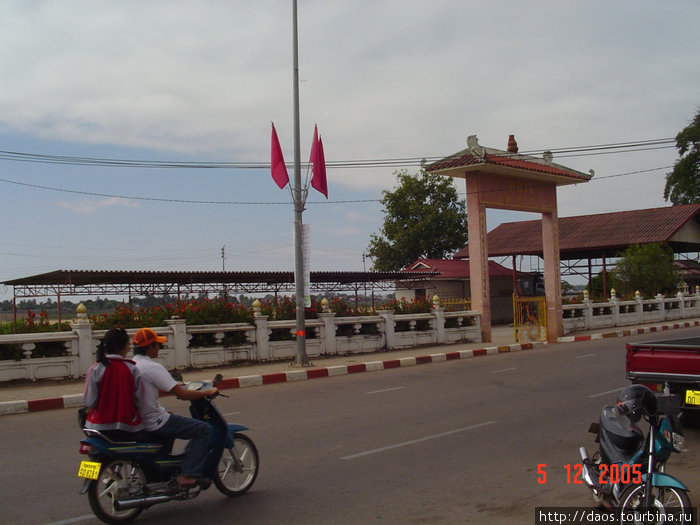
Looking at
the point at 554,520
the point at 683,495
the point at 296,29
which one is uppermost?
the point at 296,29

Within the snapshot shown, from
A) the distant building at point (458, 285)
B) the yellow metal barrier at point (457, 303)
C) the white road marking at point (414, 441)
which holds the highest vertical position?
the distant building at point (458, 285)

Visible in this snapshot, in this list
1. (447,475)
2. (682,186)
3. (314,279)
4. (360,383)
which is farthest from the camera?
(682,186)

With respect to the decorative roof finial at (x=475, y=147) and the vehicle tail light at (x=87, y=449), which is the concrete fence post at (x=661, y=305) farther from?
the vehicle tail light at (x=87, y=449)

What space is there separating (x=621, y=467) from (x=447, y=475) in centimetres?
211

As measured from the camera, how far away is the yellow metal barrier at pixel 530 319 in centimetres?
2270

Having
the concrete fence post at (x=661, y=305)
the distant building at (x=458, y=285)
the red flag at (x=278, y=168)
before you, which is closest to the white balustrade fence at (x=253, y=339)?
the red flag at (x=278, y=168)

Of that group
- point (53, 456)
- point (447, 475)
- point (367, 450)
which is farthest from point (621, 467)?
point (53, 456)

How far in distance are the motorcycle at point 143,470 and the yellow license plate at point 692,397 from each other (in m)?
4.88

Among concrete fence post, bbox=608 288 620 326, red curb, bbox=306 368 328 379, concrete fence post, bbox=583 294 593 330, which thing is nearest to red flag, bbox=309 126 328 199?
red curb, bbox=306 368 328 379

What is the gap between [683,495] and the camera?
423cm

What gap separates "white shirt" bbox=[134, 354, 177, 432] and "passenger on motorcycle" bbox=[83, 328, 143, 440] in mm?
60

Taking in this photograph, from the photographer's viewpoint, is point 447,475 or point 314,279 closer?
point 447,475

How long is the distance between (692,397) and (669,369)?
41 centimetres

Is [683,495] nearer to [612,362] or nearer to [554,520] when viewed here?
[554,520]
